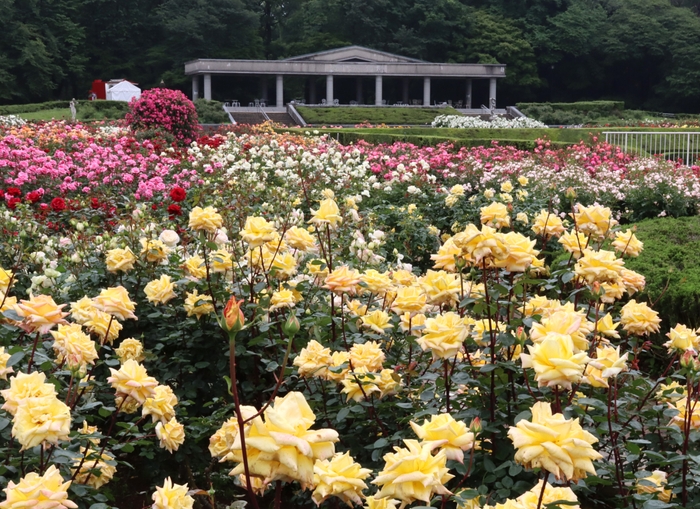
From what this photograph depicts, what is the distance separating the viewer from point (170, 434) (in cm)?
198

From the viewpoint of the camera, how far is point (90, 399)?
7.14ft

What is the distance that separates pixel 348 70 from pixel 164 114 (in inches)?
1029

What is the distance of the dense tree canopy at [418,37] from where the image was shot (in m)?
37.9

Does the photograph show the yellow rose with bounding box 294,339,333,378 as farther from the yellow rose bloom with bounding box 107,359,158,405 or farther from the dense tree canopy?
the dense tree canopy

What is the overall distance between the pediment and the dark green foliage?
33.8m

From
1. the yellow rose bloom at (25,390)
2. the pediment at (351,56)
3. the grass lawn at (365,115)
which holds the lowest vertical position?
the grass lawn at (365,115)

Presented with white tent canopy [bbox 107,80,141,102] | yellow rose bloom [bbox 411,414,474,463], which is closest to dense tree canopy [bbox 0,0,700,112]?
white tent canopy [bbox 107,80,141,102]

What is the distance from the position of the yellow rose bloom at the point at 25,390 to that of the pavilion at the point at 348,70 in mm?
34785

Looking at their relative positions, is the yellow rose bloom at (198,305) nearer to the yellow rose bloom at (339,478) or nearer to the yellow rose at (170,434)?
the yellow rose at (170,434)

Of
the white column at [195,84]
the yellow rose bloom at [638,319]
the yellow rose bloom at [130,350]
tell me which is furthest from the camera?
the white column at [195,84]

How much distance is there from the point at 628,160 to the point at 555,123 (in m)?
22.3

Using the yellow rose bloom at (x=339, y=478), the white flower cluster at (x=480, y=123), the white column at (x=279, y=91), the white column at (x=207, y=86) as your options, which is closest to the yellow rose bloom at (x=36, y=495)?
the yellow rose bloom at (x=339, y=478)

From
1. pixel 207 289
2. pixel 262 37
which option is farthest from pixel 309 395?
pixel 262 37

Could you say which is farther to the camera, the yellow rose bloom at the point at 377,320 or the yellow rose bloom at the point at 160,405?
the yellow rose bloom at the point at 377,320
